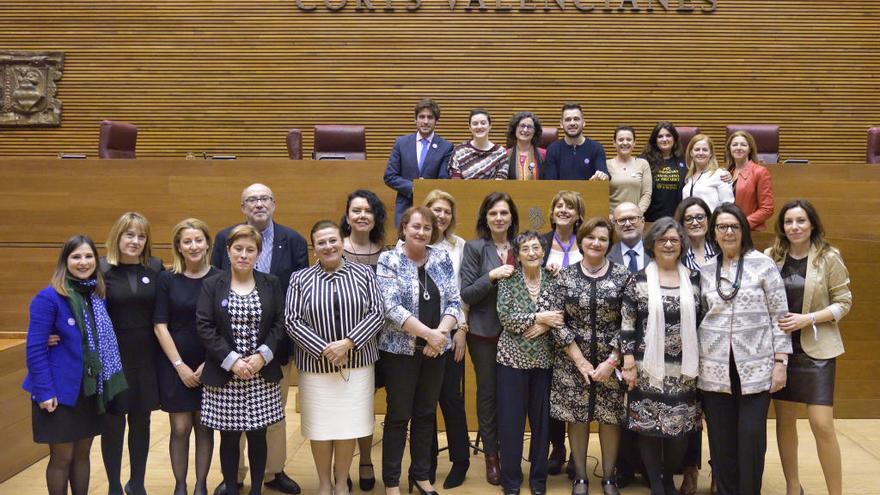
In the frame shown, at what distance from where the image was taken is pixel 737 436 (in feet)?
8.17

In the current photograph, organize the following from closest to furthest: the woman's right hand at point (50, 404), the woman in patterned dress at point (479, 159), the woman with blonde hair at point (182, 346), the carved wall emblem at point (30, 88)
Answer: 1. the woman's right hand at point (50, 404)
2. the woman with blonde hair at point (182, 346)
3. the woman in patterned dress at point (479, 159)
4. the carved wall emblem at point (30, 88)

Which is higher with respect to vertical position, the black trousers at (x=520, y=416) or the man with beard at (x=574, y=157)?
the man with beard at (x=574, y=157)

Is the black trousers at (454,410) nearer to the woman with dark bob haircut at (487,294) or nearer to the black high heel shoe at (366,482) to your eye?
the woman with dark bob haircut at (487,294)

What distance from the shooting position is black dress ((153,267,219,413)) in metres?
2.49

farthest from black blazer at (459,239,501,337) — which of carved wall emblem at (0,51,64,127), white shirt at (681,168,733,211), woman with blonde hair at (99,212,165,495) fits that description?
carved wall emblem at (0,51,64,127)

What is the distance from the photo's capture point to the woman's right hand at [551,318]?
8.38ft

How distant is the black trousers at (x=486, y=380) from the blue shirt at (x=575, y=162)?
1.14m

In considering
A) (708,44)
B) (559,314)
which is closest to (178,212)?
(559,314)

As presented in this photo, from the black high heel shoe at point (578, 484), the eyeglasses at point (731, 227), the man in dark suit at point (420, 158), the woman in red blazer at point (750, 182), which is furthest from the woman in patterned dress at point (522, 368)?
the woman in red blazer at point (750, 182)

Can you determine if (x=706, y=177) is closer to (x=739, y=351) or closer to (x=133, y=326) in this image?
(x=739, y=351)

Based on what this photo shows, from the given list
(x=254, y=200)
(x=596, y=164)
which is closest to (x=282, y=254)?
(x=254, y=200)

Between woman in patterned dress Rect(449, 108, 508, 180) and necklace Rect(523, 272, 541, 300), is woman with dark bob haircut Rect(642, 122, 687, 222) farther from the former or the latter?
necklace Rect(523, 272, 541, 300)

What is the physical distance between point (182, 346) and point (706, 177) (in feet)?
8.12

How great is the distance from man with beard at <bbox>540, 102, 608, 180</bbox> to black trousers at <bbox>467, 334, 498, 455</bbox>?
1.13 m
